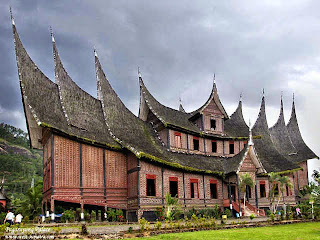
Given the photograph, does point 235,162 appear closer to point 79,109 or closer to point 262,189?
point 262,189

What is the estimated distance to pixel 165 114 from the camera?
28.7m

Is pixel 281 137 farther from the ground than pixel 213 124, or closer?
closer

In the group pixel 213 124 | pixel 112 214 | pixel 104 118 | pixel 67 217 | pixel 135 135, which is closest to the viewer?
pixel 67 217

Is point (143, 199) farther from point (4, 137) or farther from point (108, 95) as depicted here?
point (4, 137)

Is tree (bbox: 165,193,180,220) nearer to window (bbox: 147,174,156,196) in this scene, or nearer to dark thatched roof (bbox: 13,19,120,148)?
window (bbox: 147,174,156,196)

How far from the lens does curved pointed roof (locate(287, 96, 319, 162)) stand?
38116mm

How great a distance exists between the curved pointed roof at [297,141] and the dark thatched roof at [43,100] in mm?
23632

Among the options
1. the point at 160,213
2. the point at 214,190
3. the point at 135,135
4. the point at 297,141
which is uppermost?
the point at 297,141

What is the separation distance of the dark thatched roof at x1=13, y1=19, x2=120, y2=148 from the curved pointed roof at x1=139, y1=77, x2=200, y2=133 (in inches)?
222

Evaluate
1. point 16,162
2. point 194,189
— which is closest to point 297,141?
point 194,189

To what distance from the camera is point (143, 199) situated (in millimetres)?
22234

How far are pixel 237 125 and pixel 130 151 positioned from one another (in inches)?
591

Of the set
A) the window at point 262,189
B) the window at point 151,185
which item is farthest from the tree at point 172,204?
the window at point 262,189

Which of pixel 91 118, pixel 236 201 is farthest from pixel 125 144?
pixel 236 201
